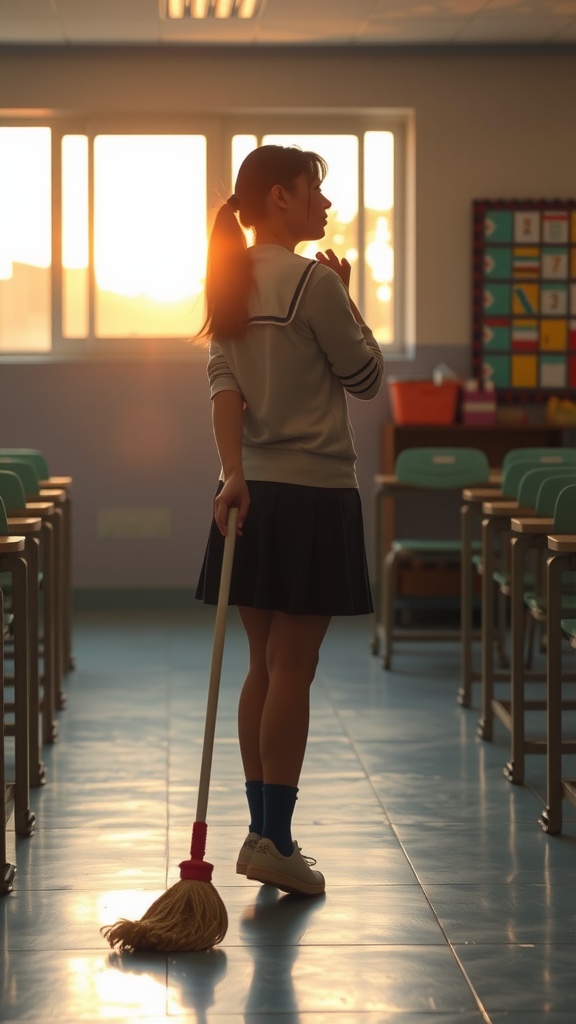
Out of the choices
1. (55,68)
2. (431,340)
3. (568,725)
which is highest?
(55,68)

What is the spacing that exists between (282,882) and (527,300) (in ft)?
15.5

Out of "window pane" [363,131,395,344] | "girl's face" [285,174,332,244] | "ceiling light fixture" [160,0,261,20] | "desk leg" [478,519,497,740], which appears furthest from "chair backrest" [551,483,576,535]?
"window pane" [363,131,395,344]

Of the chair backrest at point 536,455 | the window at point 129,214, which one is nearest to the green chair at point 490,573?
the chair backrest at point 536,455

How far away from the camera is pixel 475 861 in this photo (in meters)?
2.86

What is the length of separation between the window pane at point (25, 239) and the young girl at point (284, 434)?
14.6ft

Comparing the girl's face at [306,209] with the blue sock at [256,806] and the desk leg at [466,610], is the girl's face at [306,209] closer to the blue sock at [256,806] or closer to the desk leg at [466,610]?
the blue sock at [256,806]

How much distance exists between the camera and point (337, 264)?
2.55 m

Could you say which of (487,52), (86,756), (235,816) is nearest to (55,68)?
(487,52)

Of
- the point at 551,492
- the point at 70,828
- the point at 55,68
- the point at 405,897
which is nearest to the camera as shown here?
the point at 405,897

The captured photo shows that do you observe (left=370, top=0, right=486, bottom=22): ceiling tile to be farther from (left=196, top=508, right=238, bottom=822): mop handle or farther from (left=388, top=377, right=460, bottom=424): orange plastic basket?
(left=196, top=508, right=238, bottom=822): mop handle

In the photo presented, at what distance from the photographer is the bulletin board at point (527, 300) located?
671cm

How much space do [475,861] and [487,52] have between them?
16.1ft

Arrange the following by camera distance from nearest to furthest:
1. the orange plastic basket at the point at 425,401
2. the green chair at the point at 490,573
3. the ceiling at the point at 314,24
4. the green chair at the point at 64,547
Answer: the green chair at the point at 490,573
the green chair at the point at 64,547
the ceiling at the point at 314,24
the orange plastic basket at the point at 425,401

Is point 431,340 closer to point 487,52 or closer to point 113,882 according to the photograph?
point 487,52
